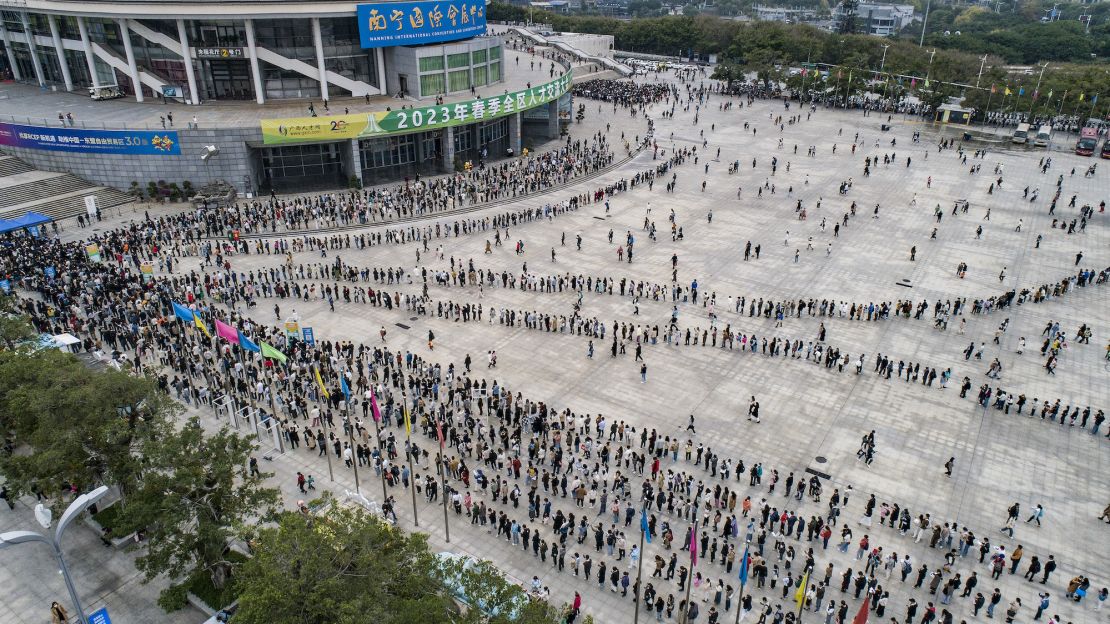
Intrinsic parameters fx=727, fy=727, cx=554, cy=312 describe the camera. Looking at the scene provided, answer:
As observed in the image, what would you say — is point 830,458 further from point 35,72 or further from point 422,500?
point 35,72

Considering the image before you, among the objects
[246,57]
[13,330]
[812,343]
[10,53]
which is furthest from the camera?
[10,53]

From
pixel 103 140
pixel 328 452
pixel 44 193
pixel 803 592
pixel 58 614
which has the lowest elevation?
pixel 58 614

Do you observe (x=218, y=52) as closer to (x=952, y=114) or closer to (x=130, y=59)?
(x=130, y=59)

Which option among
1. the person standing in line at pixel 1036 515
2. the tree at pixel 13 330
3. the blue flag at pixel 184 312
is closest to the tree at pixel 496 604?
the person standing in line at pixel 1036 515

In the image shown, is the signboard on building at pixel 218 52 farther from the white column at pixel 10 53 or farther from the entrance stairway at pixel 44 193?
the white column at pixel 10 53

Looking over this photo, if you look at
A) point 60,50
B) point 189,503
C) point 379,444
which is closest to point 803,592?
point 379,444

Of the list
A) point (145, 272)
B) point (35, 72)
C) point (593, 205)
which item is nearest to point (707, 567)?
point (145, 272)

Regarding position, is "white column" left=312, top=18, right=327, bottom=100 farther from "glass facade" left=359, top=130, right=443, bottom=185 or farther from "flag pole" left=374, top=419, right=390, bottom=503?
"flag pole" left=374, top=419, right=390, bottom=503
